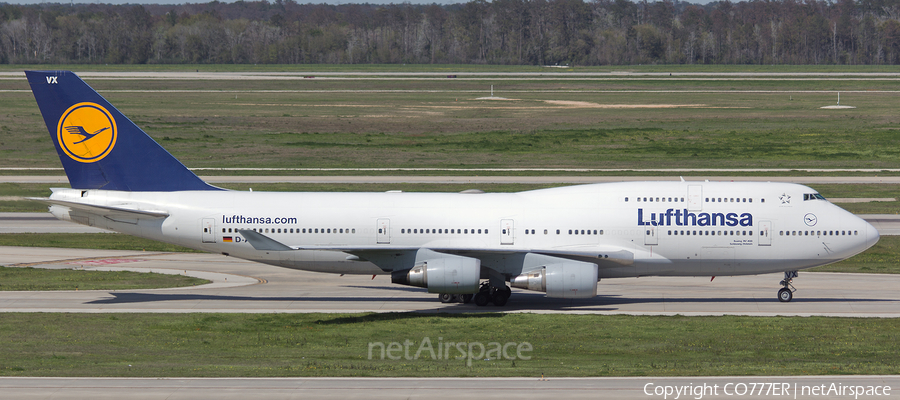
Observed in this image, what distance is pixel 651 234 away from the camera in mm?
31547

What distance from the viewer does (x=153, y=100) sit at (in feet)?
418

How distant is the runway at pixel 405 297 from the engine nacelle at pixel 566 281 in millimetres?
1122

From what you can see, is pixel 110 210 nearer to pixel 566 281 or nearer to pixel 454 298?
pixel 454 298

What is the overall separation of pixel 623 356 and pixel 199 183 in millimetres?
16892

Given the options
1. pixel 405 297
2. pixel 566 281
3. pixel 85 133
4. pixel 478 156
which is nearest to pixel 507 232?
pixel 566 281

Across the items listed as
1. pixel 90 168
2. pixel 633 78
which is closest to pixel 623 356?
pixel 90 168

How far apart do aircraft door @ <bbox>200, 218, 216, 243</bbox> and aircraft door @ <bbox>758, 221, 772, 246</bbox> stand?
62.1 ft

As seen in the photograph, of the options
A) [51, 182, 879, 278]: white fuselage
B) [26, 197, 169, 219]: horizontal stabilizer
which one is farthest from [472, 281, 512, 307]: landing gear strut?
[26, 197, 169, 219]: horizontal stabilizer

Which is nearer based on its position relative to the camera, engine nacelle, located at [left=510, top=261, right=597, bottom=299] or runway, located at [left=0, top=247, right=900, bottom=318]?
engine nacelle, located at [left=510, top=261, right=597, bottom=299]

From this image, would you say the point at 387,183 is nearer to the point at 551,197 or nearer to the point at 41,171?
the point at 41,171

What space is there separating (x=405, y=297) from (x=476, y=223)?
4.48m

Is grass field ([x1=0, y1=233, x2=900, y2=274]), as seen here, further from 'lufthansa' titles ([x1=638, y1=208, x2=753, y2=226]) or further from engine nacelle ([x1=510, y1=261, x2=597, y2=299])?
engine nacelle ([x1=510, y1=261, x2=597, y2=299])

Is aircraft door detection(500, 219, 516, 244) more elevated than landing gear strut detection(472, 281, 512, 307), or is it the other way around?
aircraft door detection(500, 219, 516, 244)

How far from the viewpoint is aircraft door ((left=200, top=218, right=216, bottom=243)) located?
106 feet
